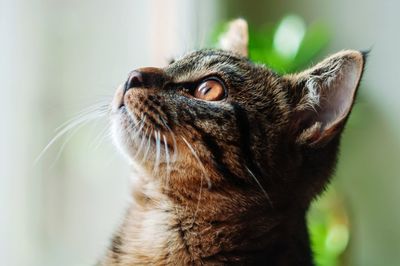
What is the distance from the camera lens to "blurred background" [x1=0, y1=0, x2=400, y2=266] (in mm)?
1313

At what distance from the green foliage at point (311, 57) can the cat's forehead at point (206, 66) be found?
0.63 m

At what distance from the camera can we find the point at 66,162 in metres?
1.46

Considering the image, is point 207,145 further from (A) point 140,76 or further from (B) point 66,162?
(B) point 66,162

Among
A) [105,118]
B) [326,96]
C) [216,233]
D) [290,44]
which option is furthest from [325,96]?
[290,44]

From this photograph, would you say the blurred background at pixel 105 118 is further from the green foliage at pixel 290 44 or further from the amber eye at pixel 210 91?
the amber eye at pixel 210 91

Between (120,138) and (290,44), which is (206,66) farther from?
(290,44)

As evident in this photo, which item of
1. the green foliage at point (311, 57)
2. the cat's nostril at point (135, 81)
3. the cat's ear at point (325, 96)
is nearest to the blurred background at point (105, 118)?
the green foliage at point (311, 57)

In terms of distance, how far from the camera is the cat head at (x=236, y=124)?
93cm

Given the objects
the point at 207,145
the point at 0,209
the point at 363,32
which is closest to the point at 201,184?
the point at 207,145

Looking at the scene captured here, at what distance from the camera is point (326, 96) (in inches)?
38.7

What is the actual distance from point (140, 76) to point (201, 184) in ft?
0.72

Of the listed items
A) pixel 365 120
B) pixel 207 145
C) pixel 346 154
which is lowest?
pixel 346 154

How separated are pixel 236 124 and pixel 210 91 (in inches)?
3.2

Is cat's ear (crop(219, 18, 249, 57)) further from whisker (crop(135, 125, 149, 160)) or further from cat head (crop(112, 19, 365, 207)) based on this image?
whisker (crop(135, 125, 149, 160))
